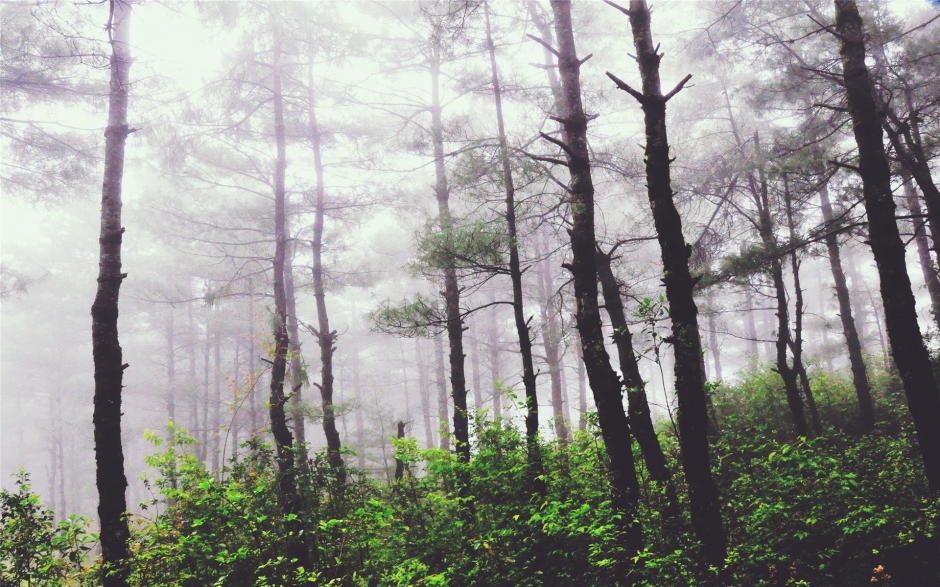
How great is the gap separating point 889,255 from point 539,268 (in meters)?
17.0

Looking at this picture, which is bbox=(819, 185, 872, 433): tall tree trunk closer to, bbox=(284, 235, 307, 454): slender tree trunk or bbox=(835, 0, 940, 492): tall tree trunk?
bbox=(835, 0, 940, 492): tall tree trunk

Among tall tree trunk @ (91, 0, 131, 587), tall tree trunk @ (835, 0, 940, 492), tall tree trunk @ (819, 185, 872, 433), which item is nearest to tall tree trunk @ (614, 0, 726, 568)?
tall tree trunk @ (835, 0, 940, 492)

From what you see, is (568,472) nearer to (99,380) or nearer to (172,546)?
(172,546)

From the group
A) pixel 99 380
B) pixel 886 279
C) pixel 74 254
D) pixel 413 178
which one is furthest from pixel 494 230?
pixel 74 254

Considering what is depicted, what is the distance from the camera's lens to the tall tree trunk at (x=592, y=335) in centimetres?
→ 532

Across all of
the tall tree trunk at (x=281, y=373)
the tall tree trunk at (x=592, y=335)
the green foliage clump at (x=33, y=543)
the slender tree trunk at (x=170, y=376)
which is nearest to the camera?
the green foliage clump at (x=33, y=543)

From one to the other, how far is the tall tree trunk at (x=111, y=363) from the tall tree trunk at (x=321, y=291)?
534 cm

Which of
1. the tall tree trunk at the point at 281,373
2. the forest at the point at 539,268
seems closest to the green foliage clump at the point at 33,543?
the forest at the point at 539,268

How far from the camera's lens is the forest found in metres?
4.67

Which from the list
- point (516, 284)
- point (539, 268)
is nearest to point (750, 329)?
point (539, 268)

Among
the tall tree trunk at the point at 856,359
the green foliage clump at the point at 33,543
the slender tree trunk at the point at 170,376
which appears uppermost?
the slender tree trunk at the point at 170,376

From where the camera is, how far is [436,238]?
8359 millimetres

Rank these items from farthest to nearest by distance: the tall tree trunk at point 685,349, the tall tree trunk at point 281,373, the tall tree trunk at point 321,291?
the tall tree trunk at point 321,291, the tall tree trunk at point 281,373, the tall tree trunk at point 685,349

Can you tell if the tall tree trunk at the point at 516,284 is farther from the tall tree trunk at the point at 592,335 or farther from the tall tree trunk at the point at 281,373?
the tall tree trunk at the point at 281,373
